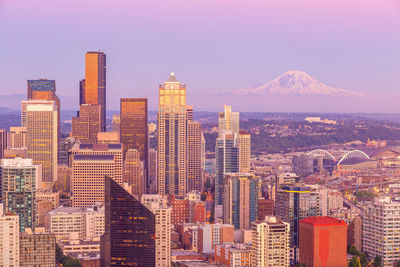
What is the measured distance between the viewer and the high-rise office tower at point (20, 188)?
26.9 m

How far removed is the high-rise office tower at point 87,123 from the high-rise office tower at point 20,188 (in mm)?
21503

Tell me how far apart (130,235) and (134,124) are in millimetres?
29333

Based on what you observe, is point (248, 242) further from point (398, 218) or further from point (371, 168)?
point (371, 168)

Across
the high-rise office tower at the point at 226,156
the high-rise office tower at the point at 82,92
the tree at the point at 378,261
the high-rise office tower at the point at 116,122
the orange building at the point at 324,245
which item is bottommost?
the tree at the point at 378,261

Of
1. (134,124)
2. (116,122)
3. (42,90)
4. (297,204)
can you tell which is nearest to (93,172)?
(134,124)

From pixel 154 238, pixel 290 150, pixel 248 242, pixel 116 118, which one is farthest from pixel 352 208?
pixel 116 118

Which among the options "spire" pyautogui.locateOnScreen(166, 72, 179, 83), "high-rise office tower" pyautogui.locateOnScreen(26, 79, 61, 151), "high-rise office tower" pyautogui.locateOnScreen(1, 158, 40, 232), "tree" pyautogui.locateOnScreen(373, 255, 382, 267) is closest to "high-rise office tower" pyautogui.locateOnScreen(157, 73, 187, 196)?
"spire" pyautogui.locateOnScreen(166, 72, 179, 83)

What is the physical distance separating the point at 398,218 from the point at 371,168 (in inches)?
687

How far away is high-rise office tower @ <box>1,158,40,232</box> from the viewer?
26938 mm

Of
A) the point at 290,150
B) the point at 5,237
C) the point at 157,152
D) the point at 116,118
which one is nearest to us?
the point at 5,237

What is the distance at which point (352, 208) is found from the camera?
28.3 metres

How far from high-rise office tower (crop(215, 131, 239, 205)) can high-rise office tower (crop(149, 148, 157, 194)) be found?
3.79m

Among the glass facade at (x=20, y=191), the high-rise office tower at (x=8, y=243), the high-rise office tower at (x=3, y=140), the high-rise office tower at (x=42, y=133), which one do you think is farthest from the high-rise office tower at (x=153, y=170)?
the high-rise office tower at (x=8, y=243)

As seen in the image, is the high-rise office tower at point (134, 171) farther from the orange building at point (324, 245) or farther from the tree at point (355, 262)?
the tree at point (355, 262)
